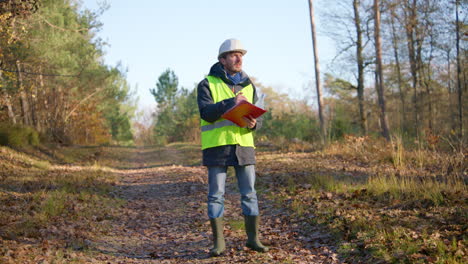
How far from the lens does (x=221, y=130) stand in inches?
182

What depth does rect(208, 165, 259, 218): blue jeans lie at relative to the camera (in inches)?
184

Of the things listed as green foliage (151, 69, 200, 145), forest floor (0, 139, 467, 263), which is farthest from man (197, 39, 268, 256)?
green foliage (151, 69, 200, 145)

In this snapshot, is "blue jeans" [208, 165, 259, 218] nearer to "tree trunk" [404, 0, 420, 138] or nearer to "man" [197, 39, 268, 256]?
"man" [197, 39, 268, 256]

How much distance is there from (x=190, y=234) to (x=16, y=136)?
1348 cm

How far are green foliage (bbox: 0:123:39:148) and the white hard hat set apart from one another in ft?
47.9

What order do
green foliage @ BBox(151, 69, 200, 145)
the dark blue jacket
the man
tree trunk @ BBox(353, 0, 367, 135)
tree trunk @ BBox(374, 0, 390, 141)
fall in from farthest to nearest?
green foliage @ BBox(151, 69, 200, 145) → tree trunk @ BBox(353, 0, 367, 135) → tree trunk @ BBox(374, 0, 390, 141) → the man → the dark blue jacket

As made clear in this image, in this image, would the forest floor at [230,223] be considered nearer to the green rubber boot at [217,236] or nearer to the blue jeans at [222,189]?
the green rubber boot at [217,236]

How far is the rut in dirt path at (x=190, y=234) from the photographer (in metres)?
4.79

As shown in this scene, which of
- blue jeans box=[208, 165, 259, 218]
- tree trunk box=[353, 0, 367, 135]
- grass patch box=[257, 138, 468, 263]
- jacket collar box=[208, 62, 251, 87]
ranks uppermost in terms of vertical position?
tree trunk box=[353, 0, 367, 135]

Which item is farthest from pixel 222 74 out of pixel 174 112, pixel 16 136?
pixel 174 112

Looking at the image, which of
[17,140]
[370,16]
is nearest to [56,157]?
[17,140]

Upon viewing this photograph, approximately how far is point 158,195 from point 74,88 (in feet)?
66.1

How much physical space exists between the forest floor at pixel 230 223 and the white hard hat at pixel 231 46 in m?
2.27

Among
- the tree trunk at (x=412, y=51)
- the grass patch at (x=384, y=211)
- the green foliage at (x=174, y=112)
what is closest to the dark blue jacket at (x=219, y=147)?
the grass patch at (x=384, y=211)
